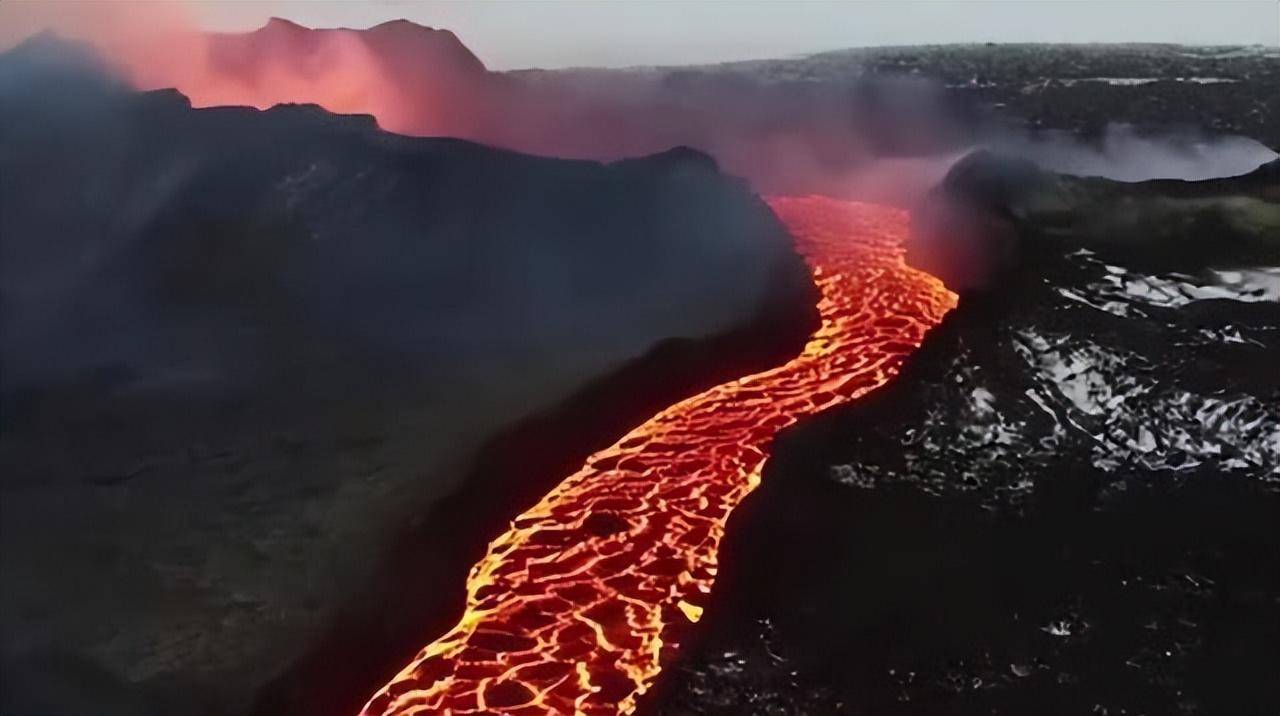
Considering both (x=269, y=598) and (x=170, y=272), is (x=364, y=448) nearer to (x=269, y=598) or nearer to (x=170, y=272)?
(x=269, y=598)

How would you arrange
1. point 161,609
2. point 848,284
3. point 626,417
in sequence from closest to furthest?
point 161,609 < point 626,417 < point 848,284

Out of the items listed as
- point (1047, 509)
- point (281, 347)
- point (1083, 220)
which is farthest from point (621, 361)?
point (1083, 220)

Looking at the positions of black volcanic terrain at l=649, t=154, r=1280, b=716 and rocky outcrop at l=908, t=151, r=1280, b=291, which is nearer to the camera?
black volcanic terrain at l=649, t=154, r=1280, b=716

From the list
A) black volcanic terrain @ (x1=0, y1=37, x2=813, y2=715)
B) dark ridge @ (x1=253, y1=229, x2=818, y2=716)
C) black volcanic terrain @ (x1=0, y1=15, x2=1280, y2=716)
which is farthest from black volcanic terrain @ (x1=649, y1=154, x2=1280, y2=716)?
black volcanic terrain @ (x1=0, y1=37, x2=813, y2=715)

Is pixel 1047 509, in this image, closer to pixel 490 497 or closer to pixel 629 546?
pixel 629 546

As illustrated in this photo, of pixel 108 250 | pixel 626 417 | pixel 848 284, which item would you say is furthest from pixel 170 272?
pixel 848 284

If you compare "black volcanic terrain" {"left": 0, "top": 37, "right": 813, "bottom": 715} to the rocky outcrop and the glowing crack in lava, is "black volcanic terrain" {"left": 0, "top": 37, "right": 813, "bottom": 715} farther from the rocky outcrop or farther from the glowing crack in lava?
the rocky outcrop
